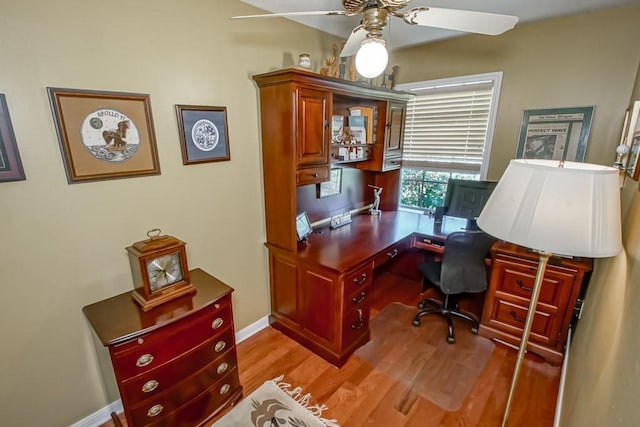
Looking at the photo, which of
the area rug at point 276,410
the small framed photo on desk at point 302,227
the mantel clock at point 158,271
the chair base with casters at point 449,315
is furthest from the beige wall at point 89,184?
the chair base with casters at point 449,315

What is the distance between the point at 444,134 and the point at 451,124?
0.12 m

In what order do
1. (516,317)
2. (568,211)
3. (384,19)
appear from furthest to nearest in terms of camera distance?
1. (516,317)
2. (384,19)
3. (568,211)

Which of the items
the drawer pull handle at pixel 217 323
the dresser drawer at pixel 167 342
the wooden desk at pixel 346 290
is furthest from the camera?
the wooden desk at pixel 346 290

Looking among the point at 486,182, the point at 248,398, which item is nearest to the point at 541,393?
the point at 486,182

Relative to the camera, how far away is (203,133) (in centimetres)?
188

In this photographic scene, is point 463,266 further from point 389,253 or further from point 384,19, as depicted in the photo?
point 384,19

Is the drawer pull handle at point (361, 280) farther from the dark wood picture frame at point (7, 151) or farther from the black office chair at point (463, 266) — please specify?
the dark wood picture frame at point (7, 151)

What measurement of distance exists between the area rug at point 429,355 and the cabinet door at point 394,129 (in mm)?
1623

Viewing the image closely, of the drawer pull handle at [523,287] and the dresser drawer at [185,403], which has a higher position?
the drawer pull handle at [523,287]

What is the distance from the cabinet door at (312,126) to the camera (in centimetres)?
192

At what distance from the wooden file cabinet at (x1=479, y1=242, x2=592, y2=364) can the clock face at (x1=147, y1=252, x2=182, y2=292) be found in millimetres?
2265

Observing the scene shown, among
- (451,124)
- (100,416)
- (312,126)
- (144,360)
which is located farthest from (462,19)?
(100,416)

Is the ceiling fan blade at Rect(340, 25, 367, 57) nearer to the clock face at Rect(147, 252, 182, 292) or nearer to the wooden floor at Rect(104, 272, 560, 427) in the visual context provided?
the clock face at Rect(147, 252, 182, 292)

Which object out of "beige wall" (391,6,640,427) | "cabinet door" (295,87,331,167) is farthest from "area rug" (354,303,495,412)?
"cabinet door" (295,87,331,167)
